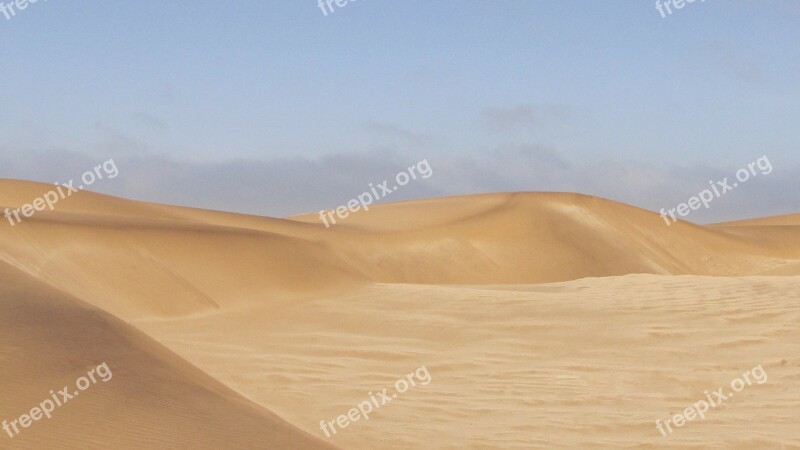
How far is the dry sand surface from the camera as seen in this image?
6.52 metres

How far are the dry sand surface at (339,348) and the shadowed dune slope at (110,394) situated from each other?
2 cm

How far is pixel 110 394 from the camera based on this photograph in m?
6.30

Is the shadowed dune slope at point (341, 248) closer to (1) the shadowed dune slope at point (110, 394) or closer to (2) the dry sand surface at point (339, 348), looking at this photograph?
(2) the dry sand surface at point (339, 348)

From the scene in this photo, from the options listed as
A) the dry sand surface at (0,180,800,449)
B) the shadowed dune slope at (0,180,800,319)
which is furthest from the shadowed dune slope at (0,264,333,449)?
the shadowed dune slope at (0,180,800,319)

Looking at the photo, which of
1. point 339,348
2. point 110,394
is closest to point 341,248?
point 339,348

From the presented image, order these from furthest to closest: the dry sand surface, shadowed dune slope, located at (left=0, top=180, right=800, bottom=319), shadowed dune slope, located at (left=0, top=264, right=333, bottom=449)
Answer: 1. shadowed dune slope, located at (left=0, top=180, right=800, bottom=319)
2. the dry sand surface
3. shadowed dune slope, located at (left=0, top=264, right=333, bottom=449)

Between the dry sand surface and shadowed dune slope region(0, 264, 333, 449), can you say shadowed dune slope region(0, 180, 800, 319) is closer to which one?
the dry sand surface

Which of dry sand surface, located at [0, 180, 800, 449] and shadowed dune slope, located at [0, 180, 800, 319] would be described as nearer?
dry sand surface, located at [0, 180, 800, 449]

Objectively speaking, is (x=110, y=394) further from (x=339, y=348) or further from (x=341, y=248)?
(x=341, y=248)

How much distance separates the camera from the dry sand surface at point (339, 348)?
6516mm

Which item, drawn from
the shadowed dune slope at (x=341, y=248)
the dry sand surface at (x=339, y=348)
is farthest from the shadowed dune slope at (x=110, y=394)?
the shadowed dune slope at (x=341, y=248)

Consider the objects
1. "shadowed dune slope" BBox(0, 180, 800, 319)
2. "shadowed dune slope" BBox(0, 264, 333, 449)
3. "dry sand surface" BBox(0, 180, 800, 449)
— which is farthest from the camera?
"shadowed dune slope" BBox(0, 180, 800, 319)

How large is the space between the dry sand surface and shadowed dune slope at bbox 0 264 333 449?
18mm

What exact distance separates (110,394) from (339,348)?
6.83 m
